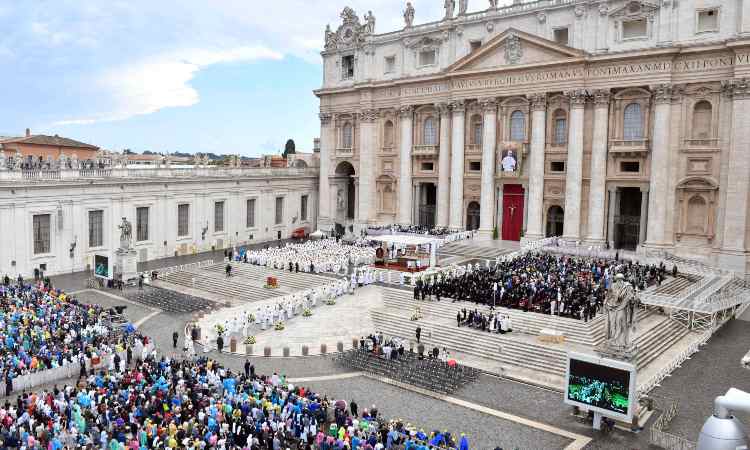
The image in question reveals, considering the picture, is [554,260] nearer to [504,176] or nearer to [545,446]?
[504,176]

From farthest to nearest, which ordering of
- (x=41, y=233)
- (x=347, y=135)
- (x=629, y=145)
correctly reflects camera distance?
(x=347, y=135) < (x=629, y=145) < (x=41, y=233)

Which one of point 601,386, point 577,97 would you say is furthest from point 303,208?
point 601,386

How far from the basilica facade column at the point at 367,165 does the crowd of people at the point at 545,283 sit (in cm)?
2160

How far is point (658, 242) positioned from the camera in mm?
45156

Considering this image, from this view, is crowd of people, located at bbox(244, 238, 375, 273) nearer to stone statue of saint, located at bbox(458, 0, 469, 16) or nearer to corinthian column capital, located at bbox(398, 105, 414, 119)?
corinthian column capital, located at bbox(398, 105, 414, 119)

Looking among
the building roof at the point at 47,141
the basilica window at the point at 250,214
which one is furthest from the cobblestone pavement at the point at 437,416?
the building roof at the point at 47,141

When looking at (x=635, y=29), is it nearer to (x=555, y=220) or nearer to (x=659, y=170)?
(x=659, y=170)

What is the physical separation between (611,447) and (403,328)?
1410cm

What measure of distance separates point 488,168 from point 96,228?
3120 centimetres

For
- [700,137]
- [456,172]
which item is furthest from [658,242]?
[456,172]

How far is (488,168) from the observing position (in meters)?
52.6

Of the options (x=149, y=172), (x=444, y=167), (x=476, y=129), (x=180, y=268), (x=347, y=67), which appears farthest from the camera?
(x=347, y=67)

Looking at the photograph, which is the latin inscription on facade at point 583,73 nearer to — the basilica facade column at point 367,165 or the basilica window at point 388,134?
the basilica window at point 388,134

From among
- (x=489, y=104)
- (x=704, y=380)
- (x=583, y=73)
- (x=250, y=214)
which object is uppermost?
(x=583, y=73)
